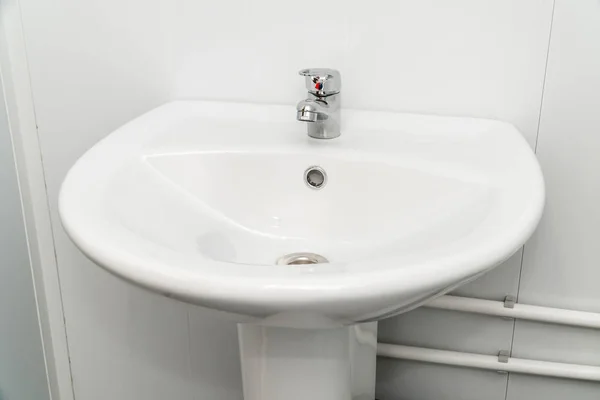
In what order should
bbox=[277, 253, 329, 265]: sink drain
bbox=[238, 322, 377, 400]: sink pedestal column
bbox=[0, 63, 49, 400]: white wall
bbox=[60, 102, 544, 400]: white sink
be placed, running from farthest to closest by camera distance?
bbox=[0, 63, 49, 400]: white wall < bbox=[277, 253, 329, 265]: sink drain < bbox=[238, 322, 377, 400]: sink pedestal column < bbox=[60, 102, 544, 400]: white sink

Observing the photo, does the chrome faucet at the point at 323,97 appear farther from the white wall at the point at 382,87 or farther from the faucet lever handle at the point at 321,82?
the white wall at the point at 382,87

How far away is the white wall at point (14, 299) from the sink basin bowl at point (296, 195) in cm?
33

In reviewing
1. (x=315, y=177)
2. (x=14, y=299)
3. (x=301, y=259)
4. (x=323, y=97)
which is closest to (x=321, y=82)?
(x=323, y=97)

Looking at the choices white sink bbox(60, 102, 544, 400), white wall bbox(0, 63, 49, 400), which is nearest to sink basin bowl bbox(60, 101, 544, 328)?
white sink bbox(60, 102, 544, 400)

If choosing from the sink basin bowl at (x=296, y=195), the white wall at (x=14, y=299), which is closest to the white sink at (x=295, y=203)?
the sink basin bowl at (x=296, y=195)

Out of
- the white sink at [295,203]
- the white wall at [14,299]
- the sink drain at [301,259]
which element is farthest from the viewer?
the white wall at [14,299]

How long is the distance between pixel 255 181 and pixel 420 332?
Result: 0.41 m

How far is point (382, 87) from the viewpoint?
3.21ft

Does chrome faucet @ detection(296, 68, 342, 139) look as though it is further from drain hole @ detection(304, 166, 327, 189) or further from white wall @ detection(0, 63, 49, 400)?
white wall @ detection(0, 63, 49, 400)

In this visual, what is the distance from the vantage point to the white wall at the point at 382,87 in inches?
36.3

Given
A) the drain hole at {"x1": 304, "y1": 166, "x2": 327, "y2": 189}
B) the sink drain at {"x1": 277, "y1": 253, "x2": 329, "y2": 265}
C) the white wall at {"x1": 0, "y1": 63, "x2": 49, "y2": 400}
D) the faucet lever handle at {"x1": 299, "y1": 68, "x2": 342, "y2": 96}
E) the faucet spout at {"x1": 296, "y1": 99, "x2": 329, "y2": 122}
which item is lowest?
the white wall at {"x1": 0, "y1": 63, "x2": 49, "y2": 400}

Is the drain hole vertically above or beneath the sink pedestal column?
above

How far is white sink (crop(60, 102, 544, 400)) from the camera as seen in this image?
1.89 feet

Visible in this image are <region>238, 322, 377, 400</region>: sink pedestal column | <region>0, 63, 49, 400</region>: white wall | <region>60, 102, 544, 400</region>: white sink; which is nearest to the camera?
<region>60, 102, 544, 400</region>: white sink
